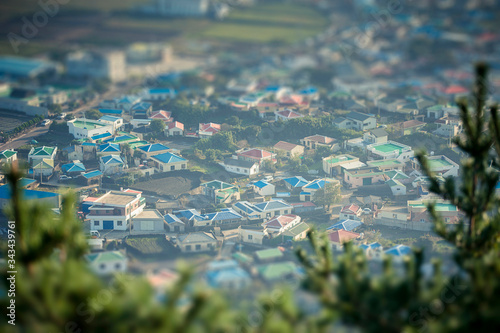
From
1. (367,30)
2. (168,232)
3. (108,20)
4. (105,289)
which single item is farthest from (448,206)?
(108,20)

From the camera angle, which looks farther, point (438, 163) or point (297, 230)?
point (438, 163)

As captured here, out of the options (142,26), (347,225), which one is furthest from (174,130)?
(142,26)

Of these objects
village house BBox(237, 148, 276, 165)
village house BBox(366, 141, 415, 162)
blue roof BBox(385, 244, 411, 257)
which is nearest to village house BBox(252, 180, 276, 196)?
village house BBox(237, 148, 276, 165)

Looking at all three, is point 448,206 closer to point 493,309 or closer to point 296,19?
point 493,309

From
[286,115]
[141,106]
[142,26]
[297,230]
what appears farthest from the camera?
[142,26]

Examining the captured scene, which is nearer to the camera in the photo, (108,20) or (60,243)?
(60,243)

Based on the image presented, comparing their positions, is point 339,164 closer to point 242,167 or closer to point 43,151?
point 242,167

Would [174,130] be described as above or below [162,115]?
below
